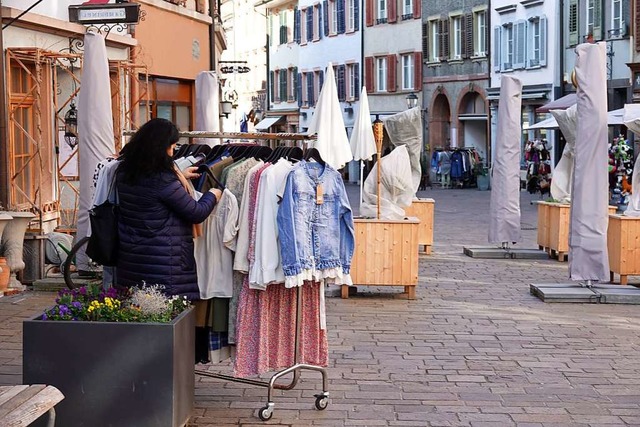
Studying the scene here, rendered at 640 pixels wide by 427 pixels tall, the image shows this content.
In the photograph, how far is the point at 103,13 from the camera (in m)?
15.1

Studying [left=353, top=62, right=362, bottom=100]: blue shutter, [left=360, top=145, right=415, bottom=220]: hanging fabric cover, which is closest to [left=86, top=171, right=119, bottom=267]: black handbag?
[left=360, top=145, right=415, bottom=220]: hanging fabric cover

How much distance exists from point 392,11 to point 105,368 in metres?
52.3

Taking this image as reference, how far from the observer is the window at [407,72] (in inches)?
2216

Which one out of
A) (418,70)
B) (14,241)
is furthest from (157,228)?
(418,70)

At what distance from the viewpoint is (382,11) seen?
5875cm

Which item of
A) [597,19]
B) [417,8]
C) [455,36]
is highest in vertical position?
[417,8]

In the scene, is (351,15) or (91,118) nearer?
(91,118)

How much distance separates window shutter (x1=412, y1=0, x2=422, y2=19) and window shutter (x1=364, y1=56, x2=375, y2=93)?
12.7ft

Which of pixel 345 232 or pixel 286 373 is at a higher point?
pixel 345 232

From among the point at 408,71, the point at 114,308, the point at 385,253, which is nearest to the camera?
the point at 114,308

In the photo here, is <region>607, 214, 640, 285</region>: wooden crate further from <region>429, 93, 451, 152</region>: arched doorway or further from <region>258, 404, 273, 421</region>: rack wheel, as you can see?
<region>429, 93, 451, 152</region>: arched doorway

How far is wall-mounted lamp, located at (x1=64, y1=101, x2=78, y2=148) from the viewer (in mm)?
16297

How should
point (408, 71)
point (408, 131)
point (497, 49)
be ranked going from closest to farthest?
point (408, 131) < point (497, 49) < point (408, 71)

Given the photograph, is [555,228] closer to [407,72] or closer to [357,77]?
[407,72]
